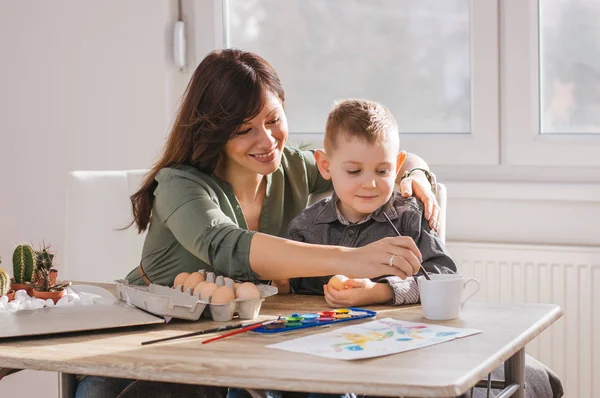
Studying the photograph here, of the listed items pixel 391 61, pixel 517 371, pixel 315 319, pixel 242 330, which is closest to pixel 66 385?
pixel 242 330

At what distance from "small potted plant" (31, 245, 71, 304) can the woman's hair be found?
30cm

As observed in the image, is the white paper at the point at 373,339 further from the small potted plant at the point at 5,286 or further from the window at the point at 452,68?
the window at the point at 452,68

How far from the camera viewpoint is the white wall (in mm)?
3232

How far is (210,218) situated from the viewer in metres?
1.82

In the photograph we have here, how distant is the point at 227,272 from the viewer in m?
1.77

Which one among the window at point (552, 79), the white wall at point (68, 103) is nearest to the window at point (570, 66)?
the window at point (552, 79)

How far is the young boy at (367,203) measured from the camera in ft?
5.83

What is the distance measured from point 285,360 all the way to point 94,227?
119 centimetres

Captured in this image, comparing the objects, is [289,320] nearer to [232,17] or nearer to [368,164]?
[368,164]

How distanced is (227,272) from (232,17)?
1756 mm

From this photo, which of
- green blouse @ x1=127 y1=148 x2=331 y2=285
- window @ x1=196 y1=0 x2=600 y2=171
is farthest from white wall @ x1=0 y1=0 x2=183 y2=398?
green blouse @ x1=127 y1=148 x2=331 y2=285

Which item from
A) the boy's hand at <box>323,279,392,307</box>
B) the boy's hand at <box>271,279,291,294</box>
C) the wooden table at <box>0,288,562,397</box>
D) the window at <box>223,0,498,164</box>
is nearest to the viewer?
the wooden table at <box>0,288,562,397</box>

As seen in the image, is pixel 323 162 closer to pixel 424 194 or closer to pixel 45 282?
pixel 424 194

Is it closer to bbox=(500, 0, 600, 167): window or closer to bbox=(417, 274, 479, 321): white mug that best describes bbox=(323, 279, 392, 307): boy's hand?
bbox=(417, 274, 479, 321): white mug
